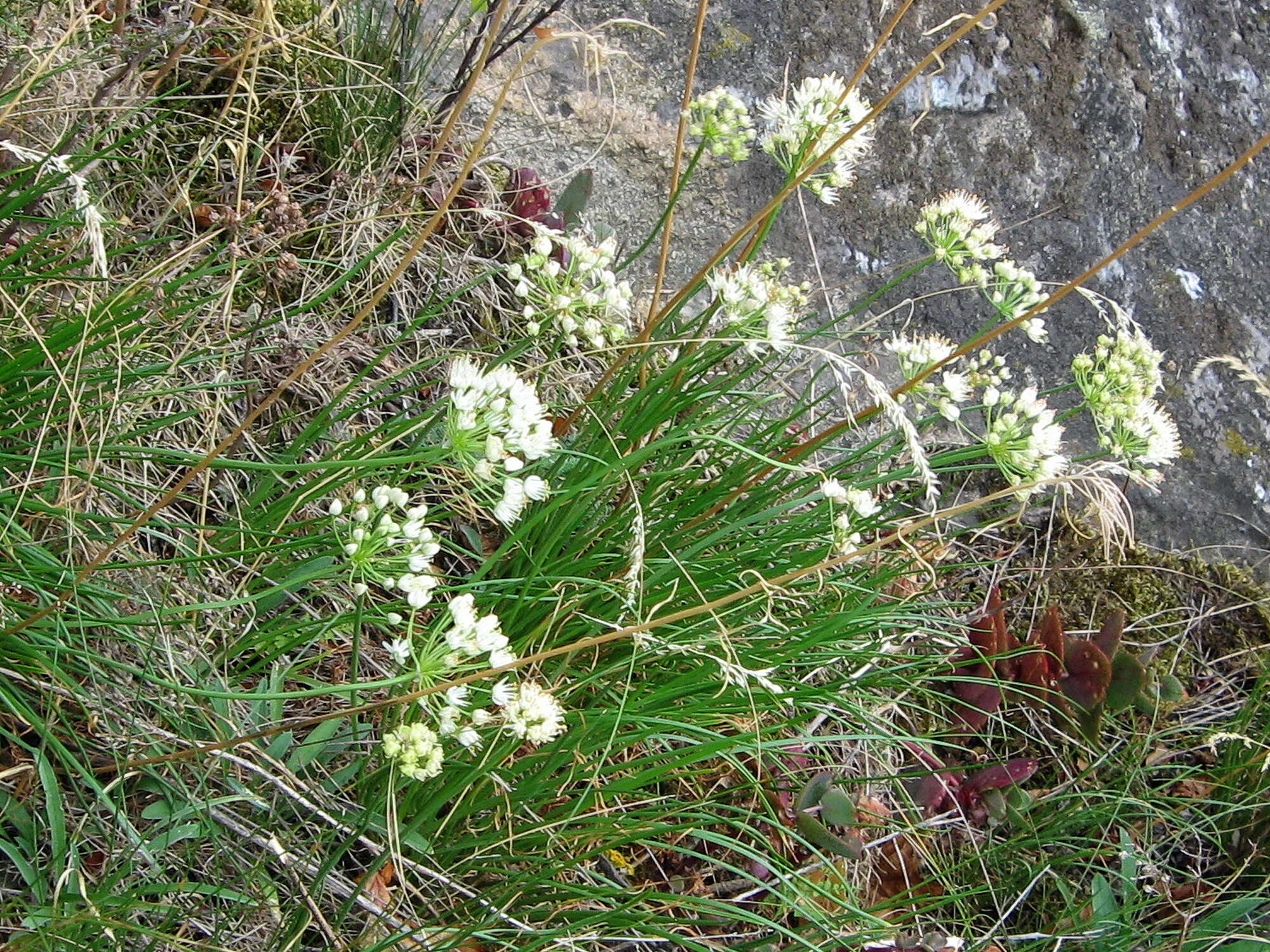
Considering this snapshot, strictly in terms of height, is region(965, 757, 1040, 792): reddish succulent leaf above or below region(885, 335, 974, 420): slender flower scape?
below

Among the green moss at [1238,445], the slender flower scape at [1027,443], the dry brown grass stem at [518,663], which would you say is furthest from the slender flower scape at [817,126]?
the green moss at [1238,445]

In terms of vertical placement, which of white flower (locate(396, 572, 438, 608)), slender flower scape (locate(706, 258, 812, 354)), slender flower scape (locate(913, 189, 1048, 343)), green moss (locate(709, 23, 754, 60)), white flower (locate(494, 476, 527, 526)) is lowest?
white flower (locate(396, 572, 438, 608))

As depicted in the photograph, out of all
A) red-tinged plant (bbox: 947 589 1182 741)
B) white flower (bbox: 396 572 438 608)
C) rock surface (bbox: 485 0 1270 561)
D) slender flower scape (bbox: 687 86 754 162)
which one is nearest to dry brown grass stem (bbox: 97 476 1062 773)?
white flower (bbox: 396 572 438 608)

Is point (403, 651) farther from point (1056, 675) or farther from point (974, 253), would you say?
point (1056, 675)

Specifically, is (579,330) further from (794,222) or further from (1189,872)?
(1189,872)

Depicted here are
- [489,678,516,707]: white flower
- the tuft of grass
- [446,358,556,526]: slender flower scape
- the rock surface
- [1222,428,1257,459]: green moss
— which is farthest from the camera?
[1222,428,1257,459]: green moss

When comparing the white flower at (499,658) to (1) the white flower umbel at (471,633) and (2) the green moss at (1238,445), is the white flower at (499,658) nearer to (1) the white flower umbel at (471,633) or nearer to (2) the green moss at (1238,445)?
(1) the white flower umbel at (471,633)

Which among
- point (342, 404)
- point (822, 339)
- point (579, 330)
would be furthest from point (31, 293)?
point (822, 339)

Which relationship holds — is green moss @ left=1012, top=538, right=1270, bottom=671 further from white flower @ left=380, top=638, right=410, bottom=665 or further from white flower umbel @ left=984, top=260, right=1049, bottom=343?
white flower @ left=380, top=638, right=410, bottom=665
